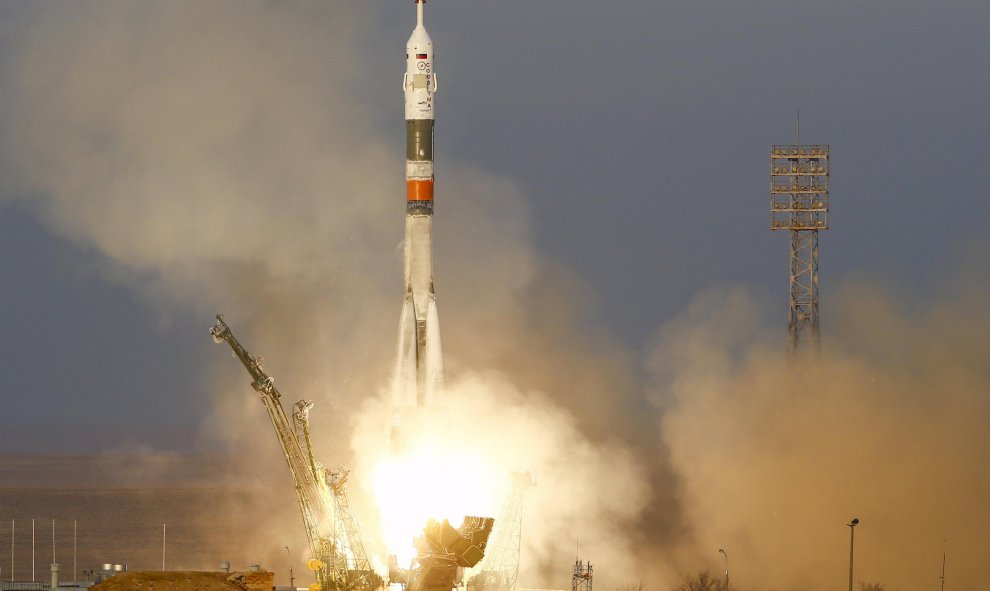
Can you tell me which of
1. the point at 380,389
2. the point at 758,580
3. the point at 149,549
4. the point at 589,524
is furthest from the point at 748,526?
the point at 149,549

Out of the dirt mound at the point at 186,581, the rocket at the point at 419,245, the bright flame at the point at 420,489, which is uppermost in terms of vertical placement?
the rocket at the point at 419,245

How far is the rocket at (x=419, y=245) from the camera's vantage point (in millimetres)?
65500

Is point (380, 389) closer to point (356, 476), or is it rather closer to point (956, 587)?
point (356, 476)

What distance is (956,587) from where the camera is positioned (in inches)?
3371

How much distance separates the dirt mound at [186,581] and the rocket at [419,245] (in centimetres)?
770

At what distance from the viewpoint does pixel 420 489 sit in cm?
6781

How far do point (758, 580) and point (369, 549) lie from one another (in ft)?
75.1

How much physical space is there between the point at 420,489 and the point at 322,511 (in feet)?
12.8

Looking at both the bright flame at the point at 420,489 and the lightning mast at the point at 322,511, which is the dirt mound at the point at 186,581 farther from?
the bright flame at the point at 420,489

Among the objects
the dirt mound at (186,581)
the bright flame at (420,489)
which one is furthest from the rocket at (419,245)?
the dirt mound at (186,581)

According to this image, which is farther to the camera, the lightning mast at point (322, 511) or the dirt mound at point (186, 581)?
the lightning mast at point (322, 511)

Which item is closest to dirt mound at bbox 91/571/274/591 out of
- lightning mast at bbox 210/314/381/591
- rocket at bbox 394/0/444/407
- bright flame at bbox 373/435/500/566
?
lightning mast at bbox 210/314/381/591

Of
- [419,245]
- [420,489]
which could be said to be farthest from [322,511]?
[419,245]

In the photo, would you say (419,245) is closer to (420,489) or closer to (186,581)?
(420,489)
